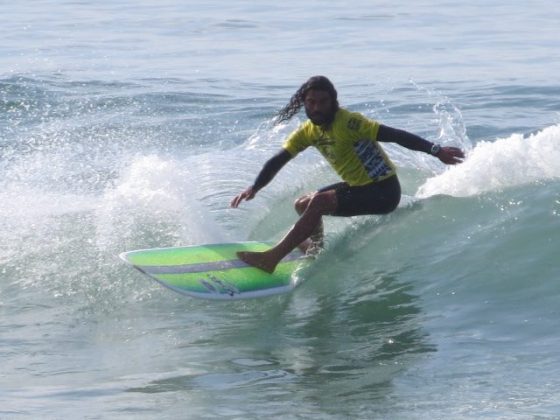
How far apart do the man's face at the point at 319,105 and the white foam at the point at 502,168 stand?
2231 millimetres

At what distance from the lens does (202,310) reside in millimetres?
8289

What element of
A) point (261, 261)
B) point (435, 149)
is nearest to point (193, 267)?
point (261, 261)

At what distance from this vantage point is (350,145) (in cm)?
838

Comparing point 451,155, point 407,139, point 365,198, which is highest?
point 407,139

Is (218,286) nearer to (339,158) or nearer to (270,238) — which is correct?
(339,158)

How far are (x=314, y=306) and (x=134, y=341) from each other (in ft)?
4.55

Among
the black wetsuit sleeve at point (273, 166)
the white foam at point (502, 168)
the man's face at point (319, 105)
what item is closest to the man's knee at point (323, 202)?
the black wetsuit sleeve at point (273, 166)

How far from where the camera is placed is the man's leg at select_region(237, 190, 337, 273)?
8.27 meters

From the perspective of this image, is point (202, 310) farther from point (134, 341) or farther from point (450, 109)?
point (450, 109)

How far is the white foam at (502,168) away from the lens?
10078mm

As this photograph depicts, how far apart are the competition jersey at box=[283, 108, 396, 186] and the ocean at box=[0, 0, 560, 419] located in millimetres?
827

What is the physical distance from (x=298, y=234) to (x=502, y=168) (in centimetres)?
261

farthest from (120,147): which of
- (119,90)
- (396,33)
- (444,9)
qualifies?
(444,9)

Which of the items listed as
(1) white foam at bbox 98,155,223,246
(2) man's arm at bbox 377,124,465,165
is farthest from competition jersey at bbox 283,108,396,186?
(1) white foam at bbox 98,155,223,246
